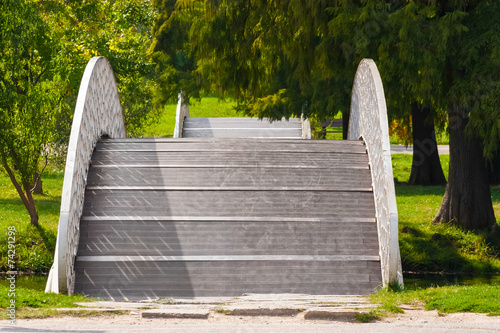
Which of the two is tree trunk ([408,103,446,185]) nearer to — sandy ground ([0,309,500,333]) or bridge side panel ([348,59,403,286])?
bridge side panel ([348,59,403,286])

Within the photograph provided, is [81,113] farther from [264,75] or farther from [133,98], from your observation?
[133,98]

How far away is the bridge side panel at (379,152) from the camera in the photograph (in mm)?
10719

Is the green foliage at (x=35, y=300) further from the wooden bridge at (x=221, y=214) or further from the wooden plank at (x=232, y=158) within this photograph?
the wooden plank at (x=232, y=158)

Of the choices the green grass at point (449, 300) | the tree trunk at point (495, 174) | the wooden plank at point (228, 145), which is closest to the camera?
the green grass at point (449, 300)

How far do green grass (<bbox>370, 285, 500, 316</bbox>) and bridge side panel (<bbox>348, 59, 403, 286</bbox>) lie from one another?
95 cm

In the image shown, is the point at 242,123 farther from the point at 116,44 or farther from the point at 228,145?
the point at 228,145

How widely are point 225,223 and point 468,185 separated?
7.06 m

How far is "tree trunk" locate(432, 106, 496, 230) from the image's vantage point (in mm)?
16672

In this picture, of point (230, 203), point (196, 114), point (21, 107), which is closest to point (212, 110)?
point (196, 114)

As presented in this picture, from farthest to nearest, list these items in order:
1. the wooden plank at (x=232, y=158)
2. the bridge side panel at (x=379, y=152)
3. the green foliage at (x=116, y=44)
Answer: the green foliage at (x=116, y=44) < the wooden plank at (x=232, y=158) < the bridge side panel at (x=379, y=152)

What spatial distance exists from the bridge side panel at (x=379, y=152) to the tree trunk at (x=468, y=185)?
8.10 ft

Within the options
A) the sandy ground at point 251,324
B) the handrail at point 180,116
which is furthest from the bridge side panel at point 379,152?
the handrail at point 180,116

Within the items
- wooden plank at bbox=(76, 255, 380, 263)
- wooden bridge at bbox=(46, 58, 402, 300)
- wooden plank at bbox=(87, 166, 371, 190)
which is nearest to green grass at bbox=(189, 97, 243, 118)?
wooden bridge at bbox=(46, 58, 402, 300)

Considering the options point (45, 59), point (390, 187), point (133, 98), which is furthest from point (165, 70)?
point (390, 187)
